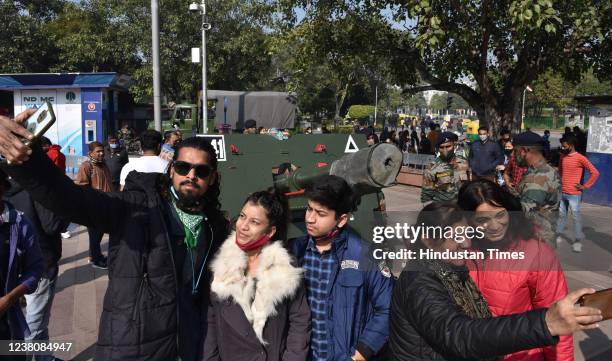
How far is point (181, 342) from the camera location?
2.28m

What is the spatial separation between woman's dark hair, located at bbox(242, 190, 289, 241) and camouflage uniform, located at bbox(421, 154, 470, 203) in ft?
11.8

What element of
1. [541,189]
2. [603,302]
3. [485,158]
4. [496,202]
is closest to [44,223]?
[496,202]

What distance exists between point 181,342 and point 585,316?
1.62 m

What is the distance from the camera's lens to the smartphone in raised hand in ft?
5.24

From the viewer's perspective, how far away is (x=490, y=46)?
12.5m

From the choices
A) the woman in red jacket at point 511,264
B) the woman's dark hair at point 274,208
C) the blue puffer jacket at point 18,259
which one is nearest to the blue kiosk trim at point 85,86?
the blue puffer jacket at point 18,259

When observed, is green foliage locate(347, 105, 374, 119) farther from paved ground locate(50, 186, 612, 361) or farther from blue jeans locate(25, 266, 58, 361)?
blue jeans locate(25, 266, 58, 361)

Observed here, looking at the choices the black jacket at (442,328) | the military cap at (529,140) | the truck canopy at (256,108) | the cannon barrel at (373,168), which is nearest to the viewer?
the black jacket at (442,328)

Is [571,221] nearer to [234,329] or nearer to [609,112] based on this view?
[609,112]

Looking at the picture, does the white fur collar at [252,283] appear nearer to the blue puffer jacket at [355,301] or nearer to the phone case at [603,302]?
the blue puffer jacket at [355,301]

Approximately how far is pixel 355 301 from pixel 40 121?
1.57 meters

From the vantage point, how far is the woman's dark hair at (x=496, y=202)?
7.31ft

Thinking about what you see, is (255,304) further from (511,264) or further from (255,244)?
(511,264)

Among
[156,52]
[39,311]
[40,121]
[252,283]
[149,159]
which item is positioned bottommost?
[39,311]
